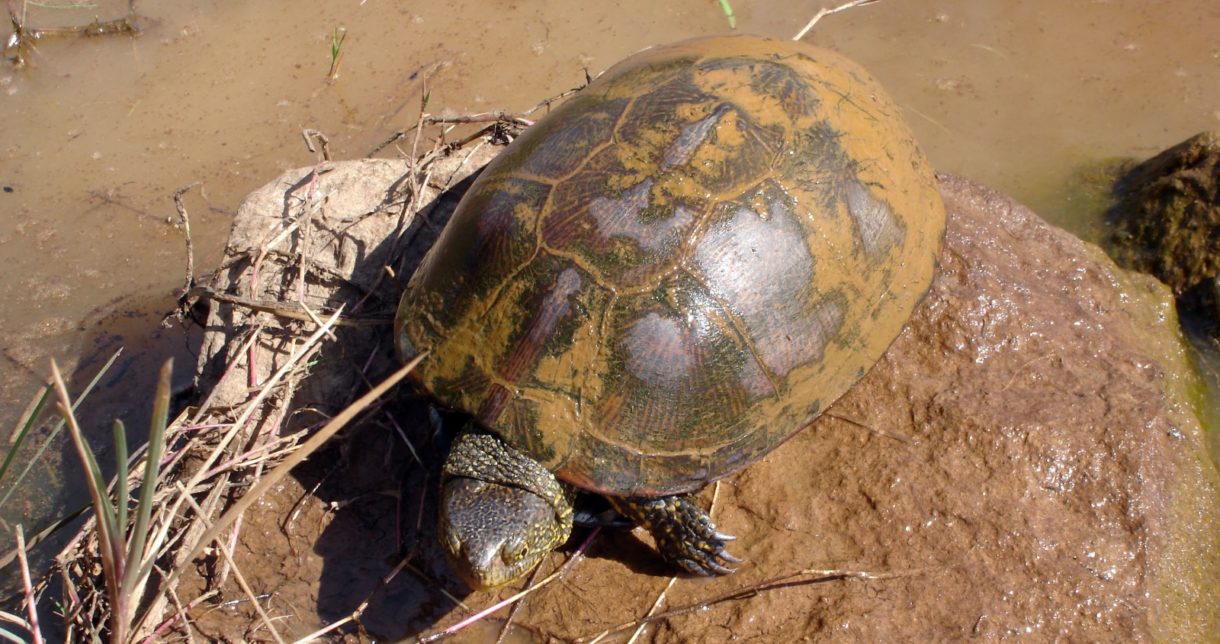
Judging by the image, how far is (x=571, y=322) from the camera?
263 cm

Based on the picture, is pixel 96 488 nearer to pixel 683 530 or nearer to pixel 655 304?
pixel 655 304

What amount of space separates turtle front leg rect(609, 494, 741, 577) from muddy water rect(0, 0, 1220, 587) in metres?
2.76

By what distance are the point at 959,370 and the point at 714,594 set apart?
4.52ft

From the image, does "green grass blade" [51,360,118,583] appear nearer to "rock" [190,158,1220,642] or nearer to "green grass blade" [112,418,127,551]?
"green grass blade" [112,418,127,551]

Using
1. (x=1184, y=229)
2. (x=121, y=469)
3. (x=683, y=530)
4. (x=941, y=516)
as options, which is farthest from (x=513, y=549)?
(x=1184, y=229)

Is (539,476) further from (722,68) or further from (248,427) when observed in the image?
(722,68)

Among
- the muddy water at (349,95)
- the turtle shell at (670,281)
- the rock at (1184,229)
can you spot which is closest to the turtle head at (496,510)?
the turtle shell at (670,281)

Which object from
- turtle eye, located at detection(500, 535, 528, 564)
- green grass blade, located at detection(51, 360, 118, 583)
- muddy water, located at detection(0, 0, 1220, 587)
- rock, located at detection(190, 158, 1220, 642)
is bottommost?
rock, located at detection(190, 158, 1220, 642)

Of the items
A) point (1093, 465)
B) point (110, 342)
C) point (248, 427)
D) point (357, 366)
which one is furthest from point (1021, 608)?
point (110, 342)

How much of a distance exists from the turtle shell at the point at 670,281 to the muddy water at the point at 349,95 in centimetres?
216

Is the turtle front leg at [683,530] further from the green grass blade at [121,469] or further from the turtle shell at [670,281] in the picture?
the green grass blade at [121,469]

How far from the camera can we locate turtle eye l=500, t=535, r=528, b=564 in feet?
8.79

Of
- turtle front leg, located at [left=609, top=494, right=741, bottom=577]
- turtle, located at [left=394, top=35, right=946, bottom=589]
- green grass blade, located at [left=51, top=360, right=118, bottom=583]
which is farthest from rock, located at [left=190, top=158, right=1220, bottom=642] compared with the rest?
green grass blade, located at [left=51, top=360, right=118, bottom=583]

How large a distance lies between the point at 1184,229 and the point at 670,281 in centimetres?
295
